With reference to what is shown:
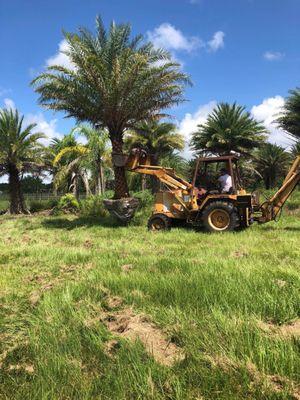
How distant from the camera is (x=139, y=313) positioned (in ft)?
13.6

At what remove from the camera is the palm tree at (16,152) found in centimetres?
2516

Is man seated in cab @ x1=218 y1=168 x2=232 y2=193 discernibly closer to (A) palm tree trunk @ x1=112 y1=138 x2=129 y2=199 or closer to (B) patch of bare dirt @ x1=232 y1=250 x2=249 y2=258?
(B) patch of bare dirt @ x1=232 y1=250 x2=249 y2=258

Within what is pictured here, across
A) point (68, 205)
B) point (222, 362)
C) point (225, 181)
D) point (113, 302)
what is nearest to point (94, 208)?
point (68, 205)

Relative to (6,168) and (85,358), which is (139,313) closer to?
(85,358)

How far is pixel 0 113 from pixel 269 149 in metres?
20.0

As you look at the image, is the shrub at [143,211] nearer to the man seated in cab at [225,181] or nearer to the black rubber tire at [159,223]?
the black rubber tire at [159,223]

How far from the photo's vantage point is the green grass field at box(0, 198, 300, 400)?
2877 millimetres

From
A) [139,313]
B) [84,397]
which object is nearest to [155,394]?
[84,397]

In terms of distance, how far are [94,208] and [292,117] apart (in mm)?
12388

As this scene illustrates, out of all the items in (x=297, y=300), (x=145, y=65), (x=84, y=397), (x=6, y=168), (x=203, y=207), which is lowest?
(x=84, y=397)

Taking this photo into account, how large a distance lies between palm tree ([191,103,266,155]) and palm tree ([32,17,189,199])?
37.3 feet

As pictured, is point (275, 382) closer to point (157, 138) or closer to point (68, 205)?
point (68, 205)

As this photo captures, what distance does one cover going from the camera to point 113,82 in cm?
1449

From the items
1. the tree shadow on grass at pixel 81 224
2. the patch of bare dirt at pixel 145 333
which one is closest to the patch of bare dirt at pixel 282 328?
the patch of bare dirt at pixel 145 333
